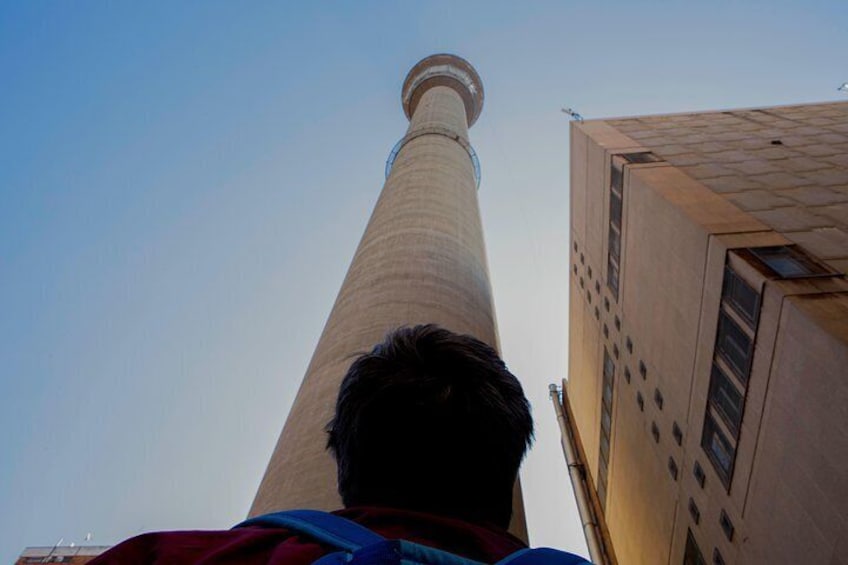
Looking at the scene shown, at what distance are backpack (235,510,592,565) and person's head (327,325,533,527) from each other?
21.7 inches

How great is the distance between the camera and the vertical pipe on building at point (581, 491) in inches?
979

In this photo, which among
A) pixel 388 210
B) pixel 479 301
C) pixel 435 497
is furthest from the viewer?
pixel 388 210

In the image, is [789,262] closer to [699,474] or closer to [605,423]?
[699,474]

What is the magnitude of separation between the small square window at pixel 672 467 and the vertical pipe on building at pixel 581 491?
1168 cm

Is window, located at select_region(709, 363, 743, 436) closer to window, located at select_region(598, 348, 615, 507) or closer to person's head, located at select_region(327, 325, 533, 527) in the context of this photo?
window, located at select_region(598, 348, 615, 507)

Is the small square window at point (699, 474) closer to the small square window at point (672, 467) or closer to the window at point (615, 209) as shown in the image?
the small square window at point (672, 467)

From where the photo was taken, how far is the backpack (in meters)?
1.50

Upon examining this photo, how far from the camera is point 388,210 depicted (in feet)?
45.4

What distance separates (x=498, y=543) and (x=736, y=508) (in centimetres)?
1091

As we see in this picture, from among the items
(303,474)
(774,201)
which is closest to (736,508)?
(774,201)

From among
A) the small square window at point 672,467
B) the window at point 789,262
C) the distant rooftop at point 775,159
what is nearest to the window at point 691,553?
the small square window at point 672,467

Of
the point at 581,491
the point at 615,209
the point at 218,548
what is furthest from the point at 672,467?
the point at 218,548

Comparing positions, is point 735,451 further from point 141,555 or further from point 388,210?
point 141,555

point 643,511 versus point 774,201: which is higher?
point 774,201
